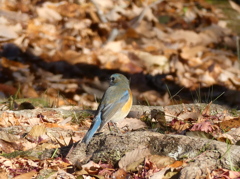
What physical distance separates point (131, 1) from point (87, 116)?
7477mm

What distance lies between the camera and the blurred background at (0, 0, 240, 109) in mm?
7312

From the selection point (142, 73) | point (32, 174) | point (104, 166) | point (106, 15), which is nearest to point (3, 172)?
point (32, 174)

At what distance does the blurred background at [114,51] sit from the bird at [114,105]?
4.73 feet

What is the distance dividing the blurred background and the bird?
1.44 meters

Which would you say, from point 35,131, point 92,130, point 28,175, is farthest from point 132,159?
point 35,131

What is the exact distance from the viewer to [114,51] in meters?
9.03

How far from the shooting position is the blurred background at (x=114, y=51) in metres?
7.31

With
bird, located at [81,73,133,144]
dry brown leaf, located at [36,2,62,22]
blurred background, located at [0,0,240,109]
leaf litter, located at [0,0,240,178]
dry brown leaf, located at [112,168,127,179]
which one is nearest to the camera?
dry brown leaf, located at [112,168,127,179]

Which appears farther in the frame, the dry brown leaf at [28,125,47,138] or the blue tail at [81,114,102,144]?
the dry brown leaf at [28,125,47,138]

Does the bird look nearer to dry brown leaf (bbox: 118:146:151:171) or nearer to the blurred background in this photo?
dry brown leaf (bbox: 118:146:151:171)

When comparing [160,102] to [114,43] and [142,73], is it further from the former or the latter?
[114,43]

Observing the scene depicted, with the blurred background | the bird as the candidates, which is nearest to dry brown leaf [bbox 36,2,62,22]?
the blurred background

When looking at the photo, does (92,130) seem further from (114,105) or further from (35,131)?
(35,131)

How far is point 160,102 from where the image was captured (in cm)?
702
